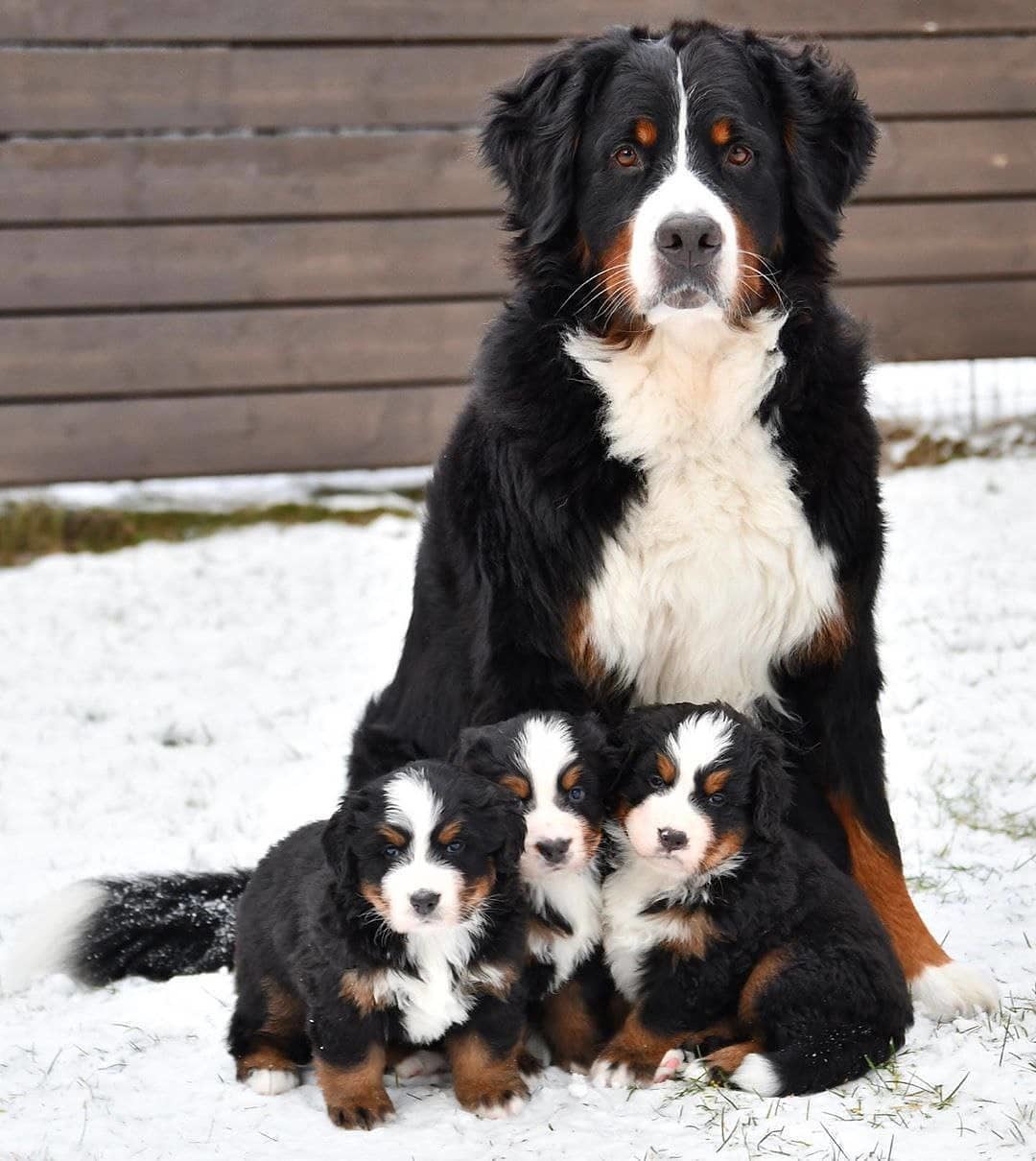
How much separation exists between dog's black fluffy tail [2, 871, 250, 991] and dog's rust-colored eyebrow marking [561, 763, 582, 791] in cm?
107

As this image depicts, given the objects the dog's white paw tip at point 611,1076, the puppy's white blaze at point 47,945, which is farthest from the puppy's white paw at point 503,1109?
the puppy's white blaze at point 47,945

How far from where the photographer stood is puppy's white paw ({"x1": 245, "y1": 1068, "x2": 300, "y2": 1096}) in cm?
297

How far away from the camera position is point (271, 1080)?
9.75ft

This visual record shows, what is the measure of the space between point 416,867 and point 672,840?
0.48m

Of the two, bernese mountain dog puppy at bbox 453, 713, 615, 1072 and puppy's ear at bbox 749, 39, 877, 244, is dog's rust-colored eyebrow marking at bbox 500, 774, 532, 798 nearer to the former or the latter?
bernese mountain dog puppy at bbox 453, 713, 615, 1072

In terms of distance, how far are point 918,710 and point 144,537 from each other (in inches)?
147

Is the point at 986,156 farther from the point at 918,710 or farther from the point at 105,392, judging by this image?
the point at 105,392

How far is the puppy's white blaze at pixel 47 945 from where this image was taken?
3.58 metres

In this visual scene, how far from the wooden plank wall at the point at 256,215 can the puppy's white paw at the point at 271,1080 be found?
459cm

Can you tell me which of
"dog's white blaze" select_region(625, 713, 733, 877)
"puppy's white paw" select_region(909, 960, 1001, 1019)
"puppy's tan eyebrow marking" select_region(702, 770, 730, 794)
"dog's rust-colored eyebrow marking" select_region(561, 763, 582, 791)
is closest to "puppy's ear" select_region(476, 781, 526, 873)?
"dog's rust-colored eyebrow marking" select_region(561, 763, 582, 791)

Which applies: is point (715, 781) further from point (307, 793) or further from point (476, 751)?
point (307, 793)

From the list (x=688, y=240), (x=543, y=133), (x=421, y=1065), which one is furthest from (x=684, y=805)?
(x=543, y=133)

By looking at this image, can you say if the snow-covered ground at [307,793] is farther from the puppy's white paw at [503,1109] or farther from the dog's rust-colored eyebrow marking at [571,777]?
the dog's rust-colored eyebrow marking at [571,777]

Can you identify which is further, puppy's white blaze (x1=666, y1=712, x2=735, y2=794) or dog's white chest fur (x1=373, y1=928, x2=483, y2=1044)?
puppy's white blaze (x1=666, y1=712, x2=735, y2=794)
